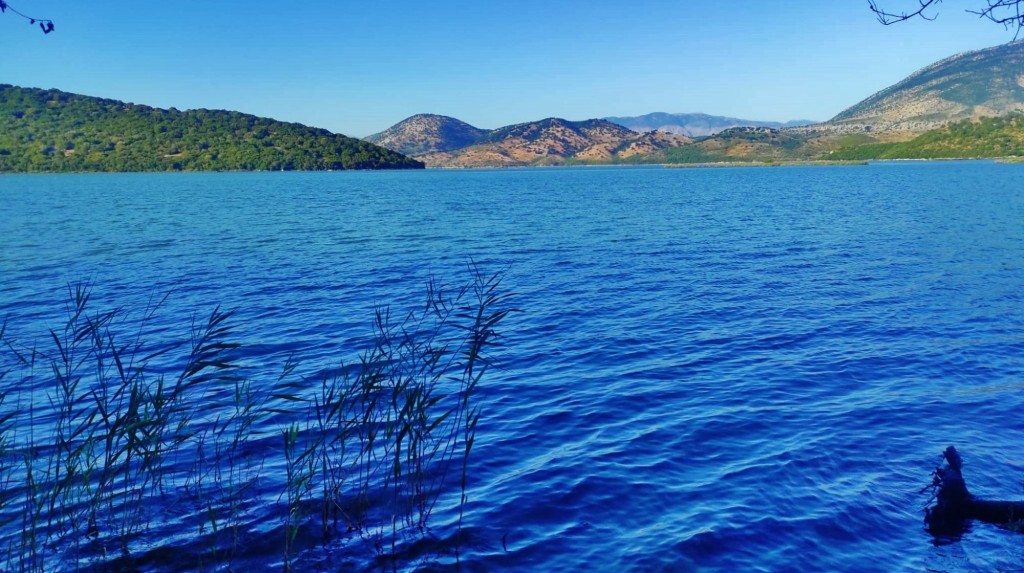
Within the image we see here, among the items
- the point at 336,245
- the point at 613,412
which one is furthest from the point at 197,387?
the point at 336,245

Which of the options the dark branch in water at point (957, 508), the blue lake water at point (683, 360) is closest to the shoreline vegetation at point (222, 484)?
the blue lake water at point (683, 360)

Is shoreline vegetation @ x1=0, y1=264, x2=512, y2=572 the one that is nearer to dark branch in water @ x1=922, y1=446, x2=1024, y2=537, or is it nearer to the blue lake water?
the blue lake water

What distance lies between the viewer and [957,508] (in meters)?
9.69

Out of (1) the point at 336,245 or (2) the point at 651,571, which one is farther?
(1) the point at 336,245

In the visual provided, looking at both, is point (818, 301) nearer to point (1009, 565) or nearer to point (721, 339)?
point (721, 339)

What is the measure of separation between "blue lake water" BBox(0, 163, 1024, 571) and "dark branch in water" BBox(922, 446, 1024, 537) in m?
0.23

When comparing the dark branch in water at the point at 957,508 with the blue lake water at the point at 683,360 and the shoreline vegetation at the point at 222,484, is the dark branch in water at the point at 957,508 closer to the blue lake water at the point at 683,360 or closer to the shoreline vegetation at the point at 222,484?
the blue lake water at the point at 683,360

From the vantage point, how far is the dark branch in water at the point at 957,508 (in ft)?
30.6

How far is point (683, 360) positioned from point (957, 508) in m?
9.81

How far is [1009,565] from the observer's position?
8.48 meters

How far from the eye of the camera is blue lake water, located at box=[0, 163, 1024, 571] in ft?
33.0

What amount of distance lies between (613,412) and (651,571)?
639 centimetres

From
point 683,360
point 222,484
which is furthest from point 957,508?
point 222,484

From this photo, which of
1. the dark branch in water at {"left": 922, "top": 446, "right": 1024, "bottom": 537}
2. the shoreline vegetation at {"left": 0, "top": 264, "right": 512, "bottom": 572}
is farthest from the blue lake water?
the shoreline vegetation at {"left": 0, "top": 264, "right": 512, "bottom": 572}
